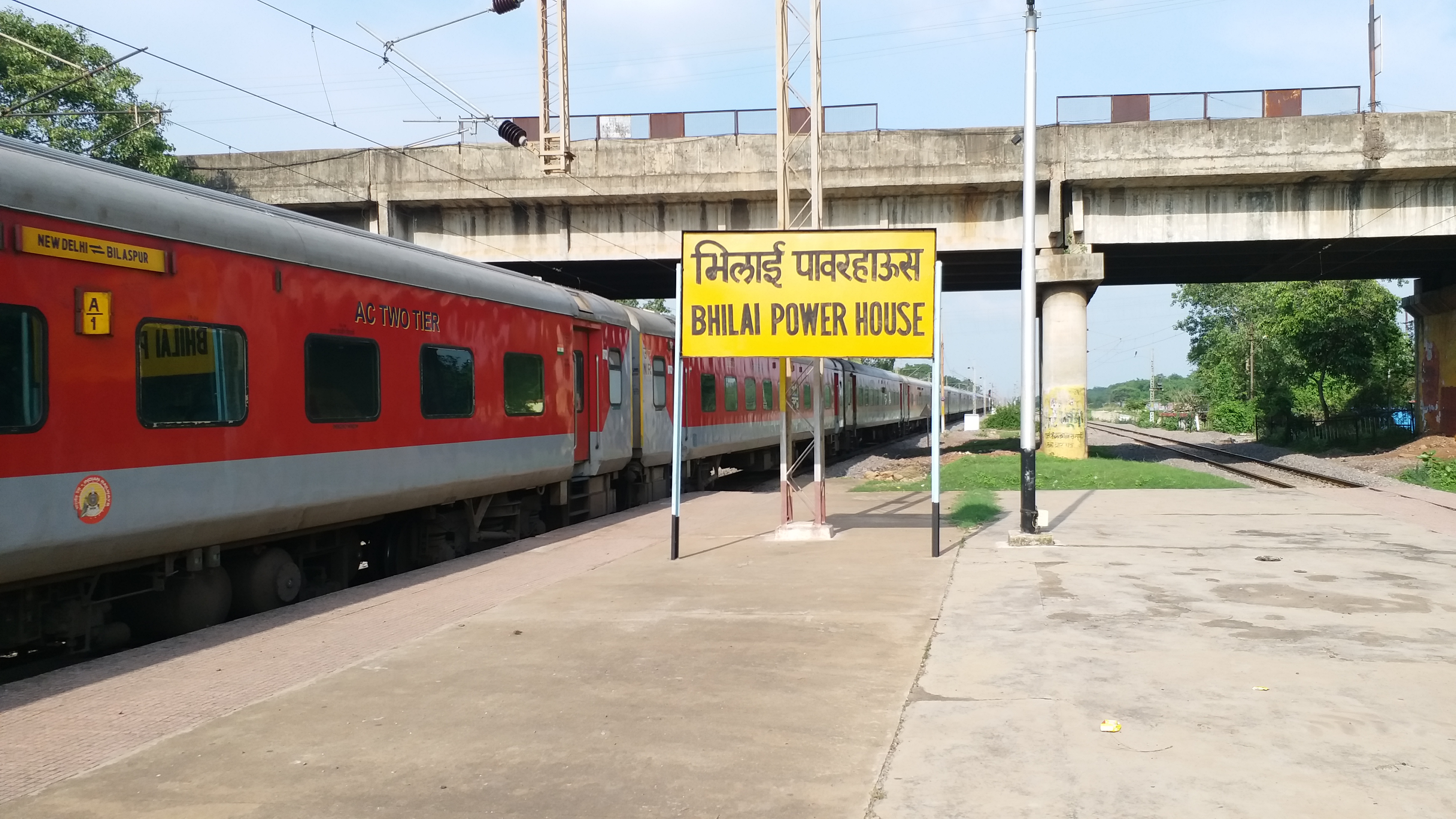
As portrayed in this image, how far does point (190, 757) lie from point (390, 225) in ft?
70.2

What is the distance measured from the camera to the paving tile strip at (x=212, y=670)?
521cm

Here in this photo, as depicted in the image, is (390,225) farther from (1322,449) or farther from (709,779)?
(1322,449)

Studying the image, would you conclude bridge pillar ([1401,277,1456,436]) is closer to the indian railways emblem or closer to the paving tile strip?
the paving tile strip

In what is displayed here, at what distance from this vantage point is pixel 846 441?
3466cm

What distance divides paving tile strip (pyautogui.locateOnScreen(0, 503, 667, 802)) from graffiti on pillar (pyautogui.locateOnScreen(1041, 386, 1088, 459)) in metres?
17.0

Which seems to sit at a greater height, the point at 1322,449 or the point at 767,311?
the point at 767,311

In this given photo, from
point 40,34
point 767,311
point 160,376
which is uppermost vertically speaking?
point 40,34

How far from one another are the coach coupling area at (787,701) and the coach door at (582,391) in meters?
4.33

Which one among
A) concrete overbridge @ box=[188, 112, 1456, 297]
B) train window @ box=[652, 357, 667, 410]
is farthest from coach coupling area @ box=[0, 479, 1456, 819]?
concrete overbridge @ box=[188, 112, 1456, 297]

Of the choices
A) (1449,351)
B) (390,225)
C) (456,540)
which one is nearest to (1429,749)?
(456,540)

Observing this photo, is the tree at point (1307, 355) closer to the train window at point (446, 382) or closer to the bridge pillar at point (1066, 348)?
the bridge pillar at point (1066, 348)

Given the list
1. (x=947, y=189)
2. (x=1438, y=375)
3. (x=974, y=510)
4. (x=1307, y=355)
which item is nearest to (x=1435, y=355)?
(x=1438, y=375)

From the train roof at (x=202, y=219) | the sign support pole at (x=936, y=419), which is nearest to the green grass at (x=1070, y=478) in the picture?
the sign support pole at (x=936, y=419)

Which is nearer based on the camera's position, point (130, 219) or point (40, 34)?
point (130, 219)
